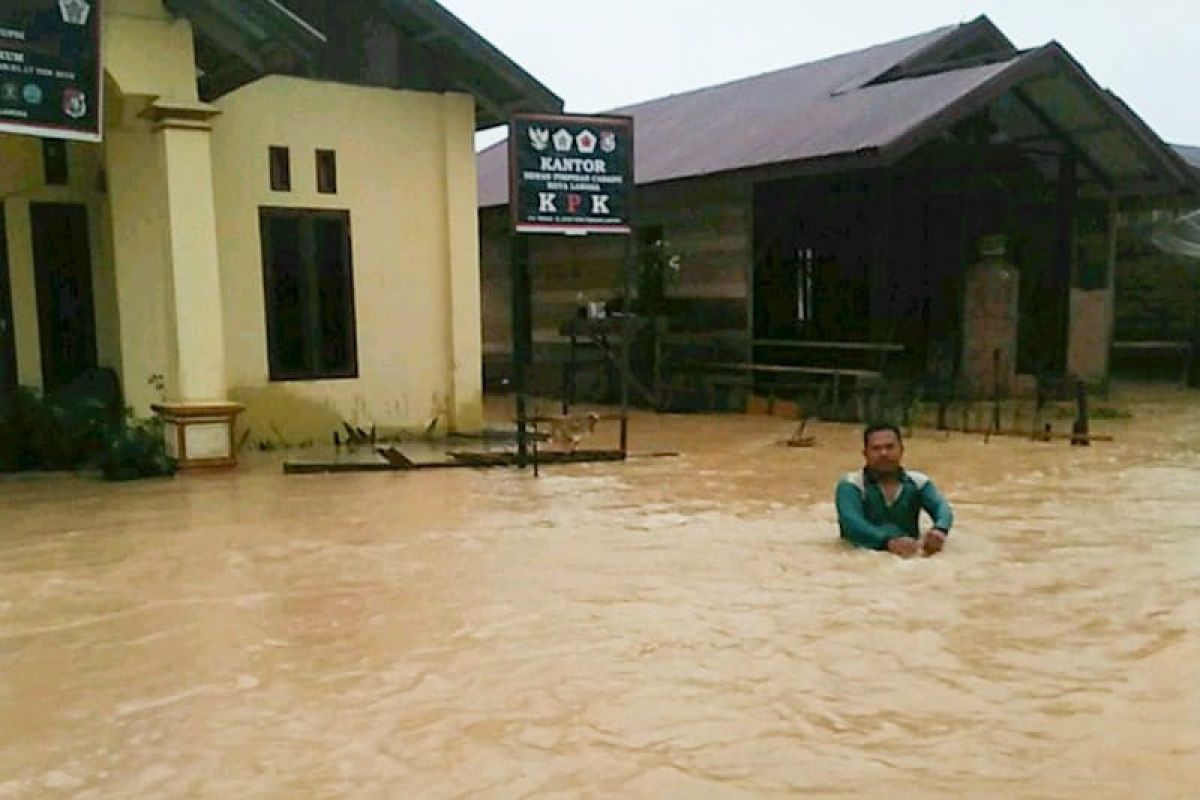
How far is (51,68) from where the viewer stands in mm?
9367

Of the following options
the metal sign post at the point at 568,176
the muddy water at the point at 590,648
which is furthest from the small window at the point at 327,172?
the muddy water at the point at 590,648

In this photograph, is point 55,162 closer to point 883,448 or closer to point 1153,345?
point 883,448

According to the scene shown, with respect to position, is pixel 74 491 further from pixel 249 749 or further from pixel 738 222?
pixel 738 222

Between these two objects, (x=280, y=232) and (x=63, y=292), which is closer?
(x=280, y=232)

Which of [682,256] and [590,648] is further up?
[682,256]

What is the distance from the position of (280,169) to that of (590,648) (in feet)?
28.6

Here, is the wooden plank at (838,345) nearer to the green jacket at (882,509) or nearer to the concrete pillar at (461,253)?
the concrete pillar at (461,253)

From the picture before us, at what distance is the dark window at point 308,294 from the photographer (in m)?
12.6

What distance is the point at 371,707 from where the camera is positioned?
4.70 meters

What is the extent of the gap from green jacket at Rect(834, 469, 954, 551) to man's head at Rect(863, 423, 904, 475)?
0.33 ft

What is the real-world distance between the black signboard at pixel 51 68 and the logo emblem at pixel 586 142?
424 cm

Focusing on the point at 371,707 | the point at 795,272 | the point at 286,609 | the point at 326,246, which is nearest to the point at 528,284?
the point at 795,272

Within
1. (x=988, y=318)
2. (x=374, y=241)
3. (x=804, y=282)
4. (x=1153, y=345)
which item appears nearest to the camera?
(x=374, y=241)

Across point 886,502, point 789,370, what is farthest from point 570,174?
point 789,370
